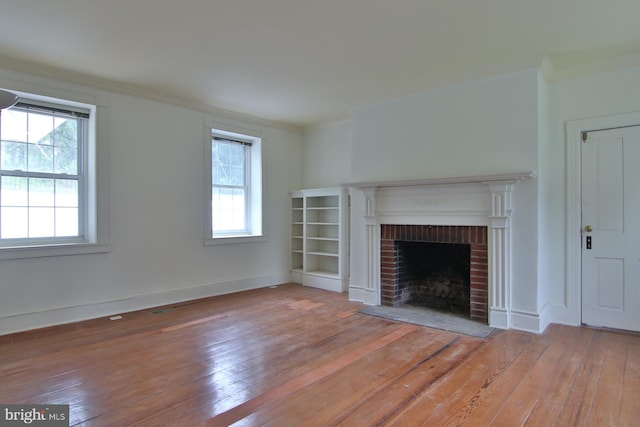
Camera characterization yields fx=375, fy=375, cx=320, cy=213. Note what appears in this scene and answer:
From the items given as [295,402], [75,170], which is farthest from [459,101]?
[75,170]

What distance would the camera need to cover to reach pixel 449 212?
4.14 metres

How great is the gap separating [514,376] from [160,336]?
9.92 ft

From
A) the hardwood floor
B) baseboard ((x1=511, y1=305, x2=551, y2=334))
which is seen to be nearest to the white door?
the hardwood floor

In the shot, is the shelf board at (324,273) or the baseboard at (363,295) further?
the shelf board at (324,273)

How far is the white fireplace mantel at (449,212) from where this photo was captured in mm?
3777

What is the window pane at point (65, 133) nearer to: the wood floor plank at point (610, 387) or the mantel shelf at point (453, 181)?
the mantel shelf at point (453, 181)

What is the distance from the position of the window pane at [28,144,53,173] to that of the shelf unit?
333cm

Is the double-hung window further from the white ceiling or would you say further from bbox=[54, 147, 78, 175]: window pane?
the white ceiling

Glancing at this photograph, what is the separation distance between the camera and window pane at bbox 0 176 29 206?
372cm

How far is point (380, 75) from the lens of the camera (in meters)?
4.00

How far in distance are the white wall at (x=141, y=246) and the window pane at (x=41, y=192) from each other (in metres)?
0.56

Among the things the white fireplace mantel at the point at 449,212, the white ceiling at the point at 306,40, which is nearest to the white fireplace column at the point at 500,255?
the white fireplace mantel at the point at 449,212

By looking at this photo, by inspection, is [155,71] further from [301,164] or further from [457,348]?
[457,348]

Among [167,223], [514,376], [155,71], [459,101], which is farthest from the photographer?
[167,223]
